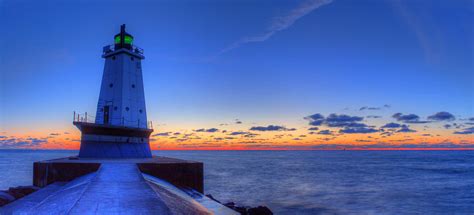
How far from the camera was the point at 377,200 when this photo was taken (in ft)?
89.8

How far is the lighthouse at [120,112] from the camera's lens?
21141mm

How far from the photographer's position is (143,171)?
14469 millimetres

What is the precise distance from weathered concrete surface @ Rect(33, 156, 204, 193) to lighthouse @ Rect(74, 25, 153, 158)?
5.43 metres

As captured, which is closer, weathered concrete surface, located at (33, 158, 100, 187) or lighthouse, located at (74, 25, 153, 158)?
weathered concrete surface, located at (33, 158, 100, 187)

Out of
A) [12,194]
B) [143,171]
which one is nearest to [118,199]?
[143,171]

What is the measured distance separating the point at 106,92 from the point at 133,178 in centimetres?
1409

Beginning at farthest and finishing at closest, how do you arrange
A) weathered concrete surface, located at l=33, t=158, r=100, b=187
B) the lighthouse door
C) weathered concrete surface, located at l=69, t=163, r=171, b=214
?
the lighthouse door
weathered concrete surface, located at l=33, t=158, r=100, b=187
weathered concrete surface, located at l=69, t=163, r=171, b=214

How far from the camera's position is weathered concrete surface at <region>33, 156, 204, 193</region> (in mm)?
14299

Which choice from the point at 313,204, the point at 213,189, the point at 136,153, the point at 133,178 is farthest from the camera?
the point at 213,189

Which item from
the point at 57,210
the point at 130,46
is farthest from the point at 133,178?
the point at 130,46

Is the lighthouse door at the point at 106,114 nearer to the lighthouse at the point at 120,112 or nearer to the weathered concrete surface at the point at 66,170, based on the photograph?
the lighthouse at the point at 120,112

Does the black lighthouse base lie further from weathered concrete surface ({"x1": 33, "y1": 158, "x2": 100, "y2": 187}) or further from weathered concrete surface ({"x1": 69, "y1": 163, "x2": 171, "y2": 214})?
weathered concrete surface ({"x1": 69, "y1": 163, "x2": 171, "y2": 214})

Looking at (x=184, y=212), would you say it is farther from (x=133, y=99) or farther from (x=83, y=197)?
(x=133, y=99)

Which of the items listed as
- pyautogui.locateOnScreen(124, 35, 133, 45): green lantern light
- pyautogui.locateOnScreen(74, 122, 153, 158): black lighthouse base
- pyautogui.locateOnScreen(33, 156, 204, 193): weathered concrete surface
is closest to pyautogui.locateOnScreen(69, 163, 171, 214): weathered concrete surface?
pyautogui.locateOnScreen(33, 156, 204, 193): weathered concrete surface
